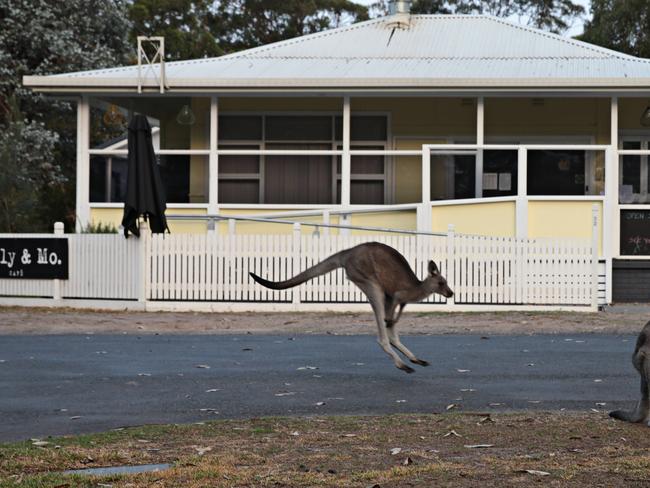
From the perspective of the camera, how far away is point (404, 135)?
26.3 metres

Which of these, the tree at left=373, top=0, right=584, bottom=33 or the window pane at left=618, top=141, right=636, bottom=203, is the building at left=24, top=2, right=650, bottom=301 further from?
the tree at left=373, top=0, right=584, bottom=33

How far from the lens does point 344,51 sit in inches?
1094

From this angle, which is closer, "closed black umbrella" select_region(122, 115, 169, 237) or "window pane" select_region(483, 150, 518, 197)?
"closed black umbrella" select_region(122, 115, 169, 237)

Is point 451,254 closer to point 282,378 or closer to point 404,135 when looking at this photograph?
point 404,135

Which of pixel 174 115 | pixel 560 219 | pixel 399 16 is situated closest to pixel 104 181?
pixel 174 115

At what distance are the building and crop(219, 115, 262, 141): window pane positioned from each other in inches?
1.1

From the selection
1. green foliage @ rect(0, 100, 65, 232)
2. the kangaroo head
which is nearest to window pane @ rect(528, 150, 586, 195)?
green foliage @ rect(0, 100, 65, 232)

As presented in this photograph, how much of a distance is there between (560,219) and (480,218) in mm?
1436

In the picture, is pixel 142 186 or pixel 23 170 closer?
pixel 142 186

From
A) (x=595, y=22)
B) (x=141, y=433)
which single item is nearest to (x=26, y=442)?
(x=141, y=433)

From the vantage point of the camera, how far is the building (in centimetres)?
2308

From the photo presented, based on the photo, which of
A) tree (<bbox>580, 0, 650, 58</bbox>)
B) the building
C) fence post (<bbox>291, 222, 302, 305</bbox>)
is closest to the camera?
fence post (<bbox>291, 222, 302, 305</bbox>)

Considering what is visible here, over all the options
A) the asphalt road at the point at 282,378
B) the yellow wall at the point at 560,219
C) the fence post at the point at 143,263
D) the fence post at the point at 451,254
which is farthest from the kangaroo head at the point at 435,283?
the yellow wall at the point at 560,219

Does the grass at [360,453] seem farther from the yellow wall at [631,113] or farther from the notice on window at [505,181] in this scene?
the yellow wall at [631,113]
